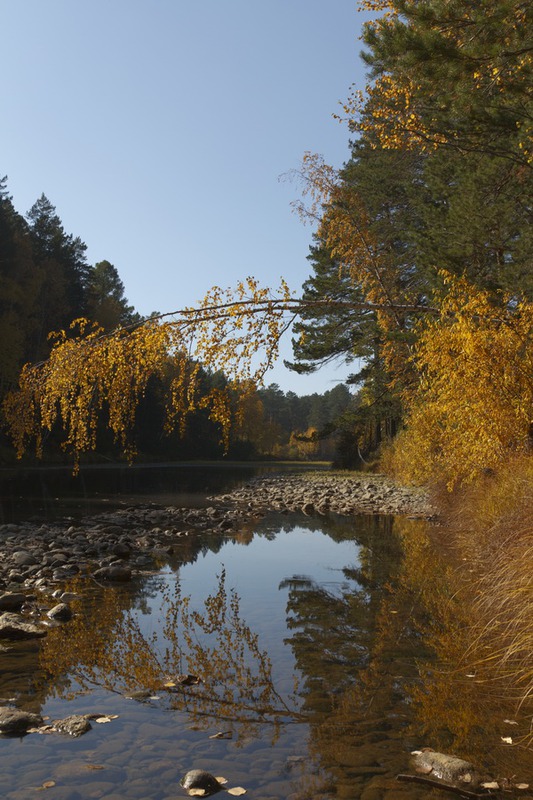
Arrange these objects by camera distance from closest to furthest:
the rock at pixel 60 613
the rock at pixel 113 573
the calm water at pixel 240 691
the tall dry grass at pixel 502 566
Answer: the calm water at pixel 240 691, the tall dry grass at pixel 502 566, the rock at pixel 60 613, the rock at pixel 113 573

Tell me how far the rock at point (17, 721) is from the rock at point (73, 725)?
13cm

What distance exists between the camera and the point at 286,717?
190 inches

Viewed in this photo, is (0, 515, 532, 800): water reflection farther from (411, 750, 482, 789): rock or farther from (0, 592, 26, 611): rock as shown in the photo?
(0, 592, 26, 611): rock

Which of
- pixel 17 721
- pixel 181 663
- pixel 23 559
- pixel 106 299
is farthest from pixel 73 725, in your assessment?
pixel 106 299

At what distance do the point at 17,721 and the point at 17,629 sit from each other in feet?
6.94

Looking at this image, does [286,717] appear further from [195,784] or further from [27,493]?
[27,493]

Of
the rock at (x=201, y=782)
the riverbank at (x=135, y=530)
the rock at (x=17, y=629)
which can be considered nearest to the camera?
the rock at (x=201, y=782)

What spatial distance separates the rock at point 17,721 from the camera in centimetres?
450

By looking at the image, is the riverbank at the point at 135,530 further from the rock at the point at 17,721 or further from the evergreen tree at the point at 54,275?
the evergreen tree at the point at 54,275

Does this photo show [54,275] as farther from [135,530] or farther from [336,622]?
[336,622]

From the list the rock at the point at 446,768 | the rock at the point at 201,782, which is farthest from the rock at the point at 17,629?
the rock at the point at 446,768

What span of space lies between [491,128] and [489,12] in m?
3.38

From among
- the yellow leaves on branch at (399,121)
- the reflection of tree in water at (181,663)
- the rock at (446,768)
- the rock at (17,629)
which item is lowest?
the reflection of tree in water at (181,663)

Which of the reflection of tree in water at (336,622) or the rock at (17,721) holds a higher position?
the rock at (17,721)
